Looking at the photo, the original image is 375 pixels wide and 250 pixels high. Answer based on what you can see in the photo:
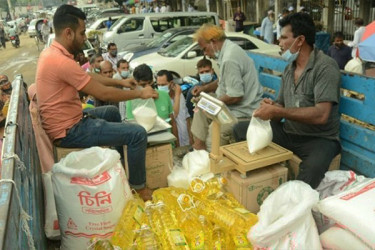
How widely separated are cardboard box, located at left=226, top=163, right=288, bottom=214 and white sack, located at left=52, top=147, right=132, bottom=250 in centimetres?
89

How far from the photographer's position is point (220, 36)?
11.7ft

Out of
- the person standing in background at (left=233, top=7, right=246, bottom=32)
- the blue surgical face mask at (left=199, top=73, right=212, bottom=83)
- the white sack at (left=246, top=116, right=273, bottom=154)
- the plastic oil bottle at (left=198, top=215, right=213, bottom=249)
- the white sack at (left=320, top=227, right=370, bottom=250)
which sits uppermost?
the person standing in background at (left=233, top=7, right=246, bottom=32)

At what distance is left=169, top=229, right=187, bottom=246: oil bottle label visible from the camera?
2.14 m

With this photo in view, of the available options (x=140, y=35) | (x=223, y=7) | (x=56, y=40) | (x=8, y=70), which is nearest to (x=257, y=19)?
(x=223, y=7)

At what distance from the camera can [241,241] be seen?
2154 mm

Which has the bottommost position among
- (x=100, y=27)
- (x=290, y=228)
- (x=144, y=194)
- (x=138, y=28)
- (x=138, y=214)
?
(x=144, y=194)

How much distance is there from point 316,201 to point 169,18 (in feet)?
39.8

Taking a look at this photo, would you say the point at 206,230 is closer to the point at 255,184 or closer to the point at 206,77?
the point at 255,184

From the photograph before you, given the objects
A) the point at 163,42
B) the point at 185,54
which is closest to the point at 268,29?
the point at 163,42

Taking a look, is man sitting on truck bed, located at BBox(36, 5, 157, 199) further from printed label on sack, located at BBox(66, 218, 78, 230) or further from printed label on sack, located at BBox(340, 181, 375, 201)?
printed label on sack, located at BBox(340, 181, 375, 201)

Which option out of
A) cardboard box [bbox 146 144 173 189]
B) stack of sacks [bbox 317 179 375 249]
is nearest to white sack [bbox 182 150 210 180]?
cardboard box [bbox 146 144 173 189]

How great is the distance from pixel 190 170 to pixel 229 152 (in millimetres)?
510

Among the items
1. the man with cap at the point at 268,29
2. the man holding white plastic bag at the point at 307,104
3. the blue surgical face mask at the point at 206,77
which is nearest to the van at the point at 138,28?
the man with cap at the point at 268,29

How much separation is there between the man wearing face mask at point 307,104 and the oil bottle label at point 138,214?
1.15 m
